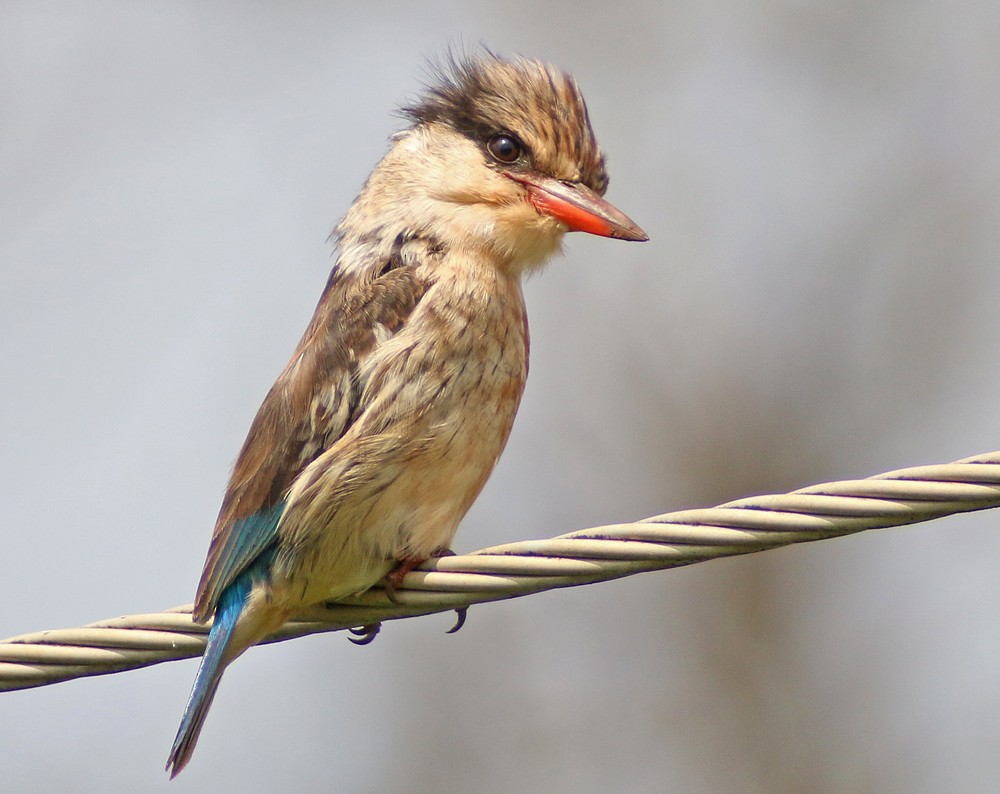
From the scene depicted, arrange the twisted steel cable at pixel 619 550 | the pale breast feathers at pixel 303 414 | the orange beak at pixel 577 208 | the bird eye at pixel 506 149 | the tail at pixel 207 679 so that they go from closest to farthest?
the twisted steel cable at pixel 619 550, the tail at pixel 207 679, the pale breast feathers at pixel 303 414, the orange beak at pixel 577 208, the bird eye at pixel 506 149

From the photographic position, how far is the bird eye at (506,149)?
12.9ft

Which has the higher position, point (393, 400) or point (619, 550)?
point (619, 550)

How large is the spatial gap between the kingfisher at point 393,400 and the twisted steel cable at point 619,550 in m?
0.26

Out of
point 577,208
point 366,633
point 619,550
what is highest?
point 577,208

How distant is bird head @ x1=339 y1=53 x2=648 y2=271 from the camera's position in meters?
3.76

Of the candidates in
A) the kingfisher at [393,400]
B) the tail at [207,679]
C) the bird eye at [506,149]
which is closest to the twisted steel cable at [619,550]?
the tail at [207,679]

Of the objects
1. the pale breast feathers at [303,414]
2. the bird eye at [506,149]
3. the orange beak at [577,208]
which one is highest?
the bird eye at [506,149]

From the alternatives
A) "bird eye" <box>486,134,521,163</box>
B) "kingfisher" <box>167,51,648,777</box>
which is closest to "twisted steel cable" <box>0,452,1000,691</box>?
"kingfisher" <box>167,51,648,777</box>

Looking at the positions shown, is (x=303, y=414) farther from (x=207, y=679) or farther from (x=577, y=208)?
(x=577, y=208)

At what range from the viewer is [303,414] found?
3.46m

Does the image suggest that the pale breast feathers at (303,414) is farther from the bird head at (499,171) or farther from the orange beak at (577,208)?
the orange beak at (577,208)

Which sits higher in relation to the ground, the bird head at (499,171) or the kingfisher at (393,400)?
the bird head at (499,171)

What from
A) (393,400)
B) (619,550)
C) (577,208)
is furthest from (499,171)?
(619,550)

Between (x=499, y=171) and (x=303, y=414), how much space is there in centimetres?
94
